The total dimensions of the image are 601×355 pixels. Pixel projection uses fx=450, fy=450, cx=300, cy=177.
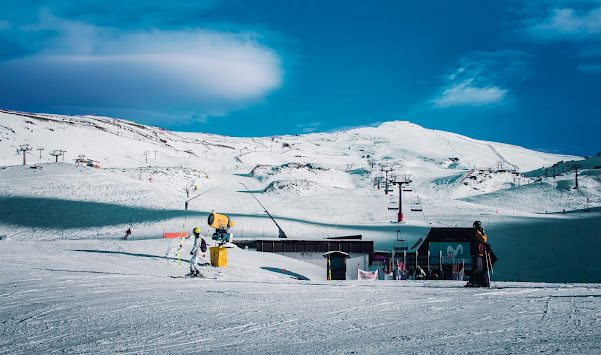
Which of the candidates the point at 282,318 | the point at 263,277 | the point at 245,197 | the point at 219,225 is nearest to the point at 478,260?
the point at 282,318

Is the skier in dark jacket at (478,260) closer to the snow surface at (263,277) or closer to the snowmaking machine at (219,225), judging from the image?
the snow surface at (263,277)

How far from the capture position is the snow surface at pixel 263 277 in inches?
225

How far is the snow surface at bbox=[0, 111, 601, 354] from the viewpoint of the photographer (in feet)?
18.8

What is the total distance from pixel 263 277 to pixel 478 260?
8.59m

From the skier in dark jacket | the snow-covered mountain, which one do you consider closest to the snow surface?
the snow-covered mountain

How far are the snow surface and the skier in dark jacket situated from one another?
56 cm

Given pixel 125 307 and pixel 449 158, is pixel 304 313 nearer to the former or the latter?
pixel 125 307

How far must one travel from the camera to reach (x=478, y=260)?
11.1m

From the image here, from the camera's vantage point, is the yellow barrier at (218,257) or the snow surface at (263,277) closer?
the snow surface at (263,277)

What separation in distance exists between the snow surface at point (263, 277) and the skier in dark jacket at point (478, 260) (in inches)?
22.0

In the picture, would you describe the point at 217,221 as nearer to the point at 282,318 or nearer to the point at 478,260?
the point at 478,260

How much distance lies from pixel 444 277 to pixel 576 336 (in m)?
23.4

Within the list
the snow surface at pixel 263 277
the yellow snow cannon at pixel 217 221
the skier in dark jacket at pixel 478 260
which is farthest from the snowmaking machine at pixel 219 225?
the skier in dark jacket at pixel 478 260

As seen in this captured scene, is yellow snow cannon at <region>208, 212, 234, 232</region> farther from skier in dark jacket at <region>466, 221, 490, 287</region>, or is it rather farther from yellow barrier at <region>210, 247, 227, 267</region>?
skier in dark jacket at <region>466, 221, 490, 287</region>
